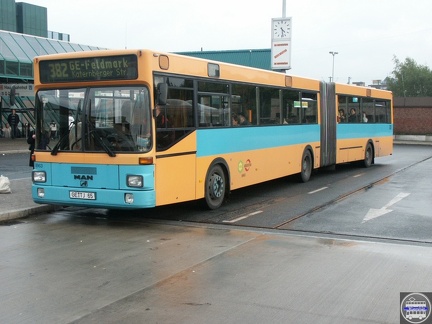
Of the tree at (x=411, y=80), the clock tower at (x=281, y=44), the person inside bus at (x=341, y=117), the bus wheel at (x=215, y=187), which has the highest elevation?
the tree at (x=411, y=80)

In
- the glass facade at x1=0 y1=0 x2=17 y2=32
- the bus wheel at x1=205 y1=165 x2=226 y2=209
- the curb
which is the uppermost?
the glass facade at x1=0 y1=0 x2=17 y2=32

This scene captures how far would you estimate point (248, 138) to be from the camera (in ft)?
42.3

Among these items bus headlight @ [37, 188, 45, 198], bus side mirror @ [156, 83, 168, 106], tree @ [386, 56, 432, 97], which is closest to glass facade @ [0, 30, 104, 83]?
bus headlight @ [37, 188, 45, 198]

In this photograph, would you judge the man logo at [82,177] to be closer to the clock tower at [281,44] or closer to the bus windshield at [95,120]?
the bus windshield at [95,120]

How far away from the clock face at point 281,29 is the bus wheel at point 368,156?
23.1 feet

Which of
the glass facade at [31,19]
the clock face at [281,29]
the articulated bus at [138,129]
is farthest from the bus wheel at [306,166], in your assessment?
the glass facade at [31,19]

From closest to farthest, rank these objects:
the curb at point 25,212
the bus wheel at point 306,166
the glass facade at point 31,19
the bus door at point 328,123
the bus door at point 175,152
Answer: the bus door at point 175,152 < the curb at point 25,212 < the bus wheel at point 306,166 < the bus door at point 328,123 < the glass facade at point 31,19

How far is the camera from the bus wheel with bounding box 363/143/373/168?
21.7 metres

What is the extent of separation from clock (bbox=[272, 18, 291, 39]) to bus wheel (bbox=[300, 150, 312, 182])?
1037 cm

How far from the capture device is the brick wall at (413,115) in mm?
48250

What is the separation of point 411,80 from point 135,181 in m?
84.7

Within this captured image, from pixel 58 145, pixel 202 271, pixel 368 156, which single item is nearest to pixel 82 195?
pixel 58 145

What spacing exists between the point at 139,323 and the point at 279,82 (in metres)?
10.6

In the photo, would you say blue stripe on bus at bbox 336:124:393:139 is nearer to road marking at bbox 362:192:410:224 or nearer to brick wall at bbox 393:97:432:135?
road marking at bbox 362:192:410:224
